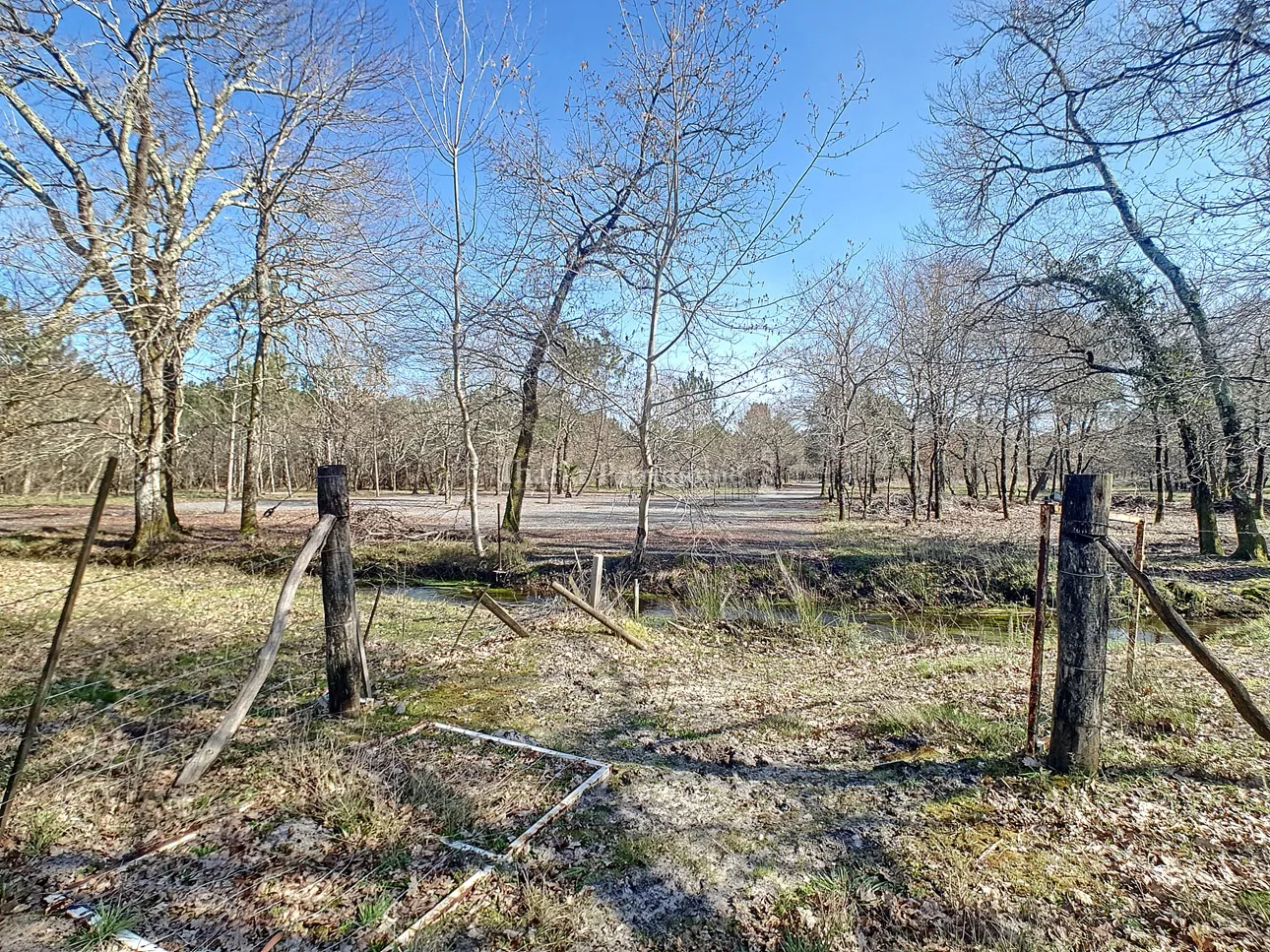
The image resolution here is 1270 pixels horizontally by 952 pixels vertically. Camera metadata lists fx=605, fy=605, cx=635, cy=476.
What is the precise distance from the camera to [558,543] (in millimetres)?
16484

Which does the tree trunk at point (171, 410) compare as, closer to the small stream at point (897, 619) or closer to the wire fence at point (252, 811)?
the small stream at point (897, 619)

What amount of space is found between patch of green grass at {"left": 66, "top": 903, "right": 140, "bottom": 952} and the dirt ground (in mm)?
51

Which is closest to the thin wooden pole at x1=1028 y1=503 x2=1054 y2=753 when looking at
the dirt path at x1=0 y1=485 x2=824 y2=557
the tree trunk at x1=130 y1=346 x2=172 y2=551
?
the dirt path at x1=0 y1=485 x2=824 y2=557

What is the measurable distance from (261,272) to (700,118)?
347 inches

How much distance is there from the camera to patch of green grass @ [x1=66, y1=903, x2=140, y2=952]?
2299 millimetres

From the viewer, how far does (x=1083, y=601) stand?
342 centimetres

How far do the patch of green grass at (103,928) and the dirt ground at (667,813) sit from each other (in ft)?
0.17

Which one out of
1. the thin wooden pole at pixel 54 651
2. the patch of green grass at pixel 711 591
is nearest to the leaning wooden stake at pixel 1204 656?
the thin wooden pole at pixel 54 651

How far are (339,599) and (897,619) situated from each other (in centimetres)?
919

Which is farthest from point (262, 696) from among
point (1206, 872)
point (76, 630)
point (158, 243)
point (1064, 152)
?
point (1064, 152)

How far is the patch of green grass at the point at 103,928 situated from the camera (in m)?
2.30

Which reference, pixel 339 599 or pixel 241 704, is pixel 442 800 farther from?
pixel 339 599

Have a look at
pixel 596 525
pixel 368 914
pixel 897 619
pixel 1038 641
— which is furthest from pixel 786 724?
pixel 596 525

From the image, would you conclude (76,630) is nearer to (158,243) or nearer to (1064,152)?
(158,243)
